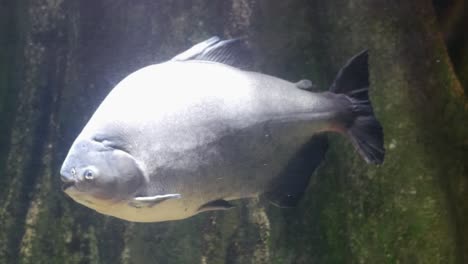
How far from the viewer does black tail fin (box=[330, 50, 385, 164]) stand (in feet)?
8.89

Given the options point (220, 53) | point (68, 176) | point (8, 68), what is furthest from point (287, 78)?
point (8, 68)

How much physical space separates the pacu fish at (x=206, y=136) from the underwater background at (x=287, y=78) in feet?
3.39

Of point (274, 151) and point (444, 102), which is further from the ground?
point (274, 151)

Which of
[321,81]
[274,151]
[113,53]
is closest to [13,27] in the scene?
[113,53]

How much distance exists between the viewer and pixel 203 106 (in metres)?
2.39

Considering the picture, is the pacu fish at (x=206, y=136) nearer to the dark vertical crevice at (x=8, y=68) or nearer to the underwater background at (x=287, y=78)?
the underwater background at (x=287, y=78)

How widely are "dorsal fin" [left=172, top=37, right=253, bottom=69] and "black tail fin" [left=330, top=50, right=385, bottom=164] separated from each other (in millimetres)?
586

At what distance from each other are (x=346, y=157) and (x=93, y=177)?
2175 mm

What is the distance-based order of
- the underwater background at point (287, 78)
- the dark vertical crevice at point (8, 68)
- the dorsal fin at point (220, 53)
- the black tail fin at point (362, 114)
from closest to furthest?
the dorsal fin at point (220, 53), the black tail fin at point (362, 114), the underwater background at point (287, 78), the dark vertical crevice at point (8, 68)

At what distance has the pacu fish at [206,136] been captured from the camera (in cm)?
215

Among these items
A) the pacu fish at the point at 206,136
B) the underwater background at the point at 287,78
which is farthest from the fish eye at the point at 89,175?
the underwater background at the point at 287,78

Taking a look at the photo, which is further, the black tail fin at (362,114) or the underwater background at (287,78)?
the underwater background at (287,78)

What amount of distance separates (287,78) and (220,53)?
4.12 ft

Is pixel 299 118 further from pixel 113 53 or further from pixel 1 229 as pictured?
pixel 1 229
